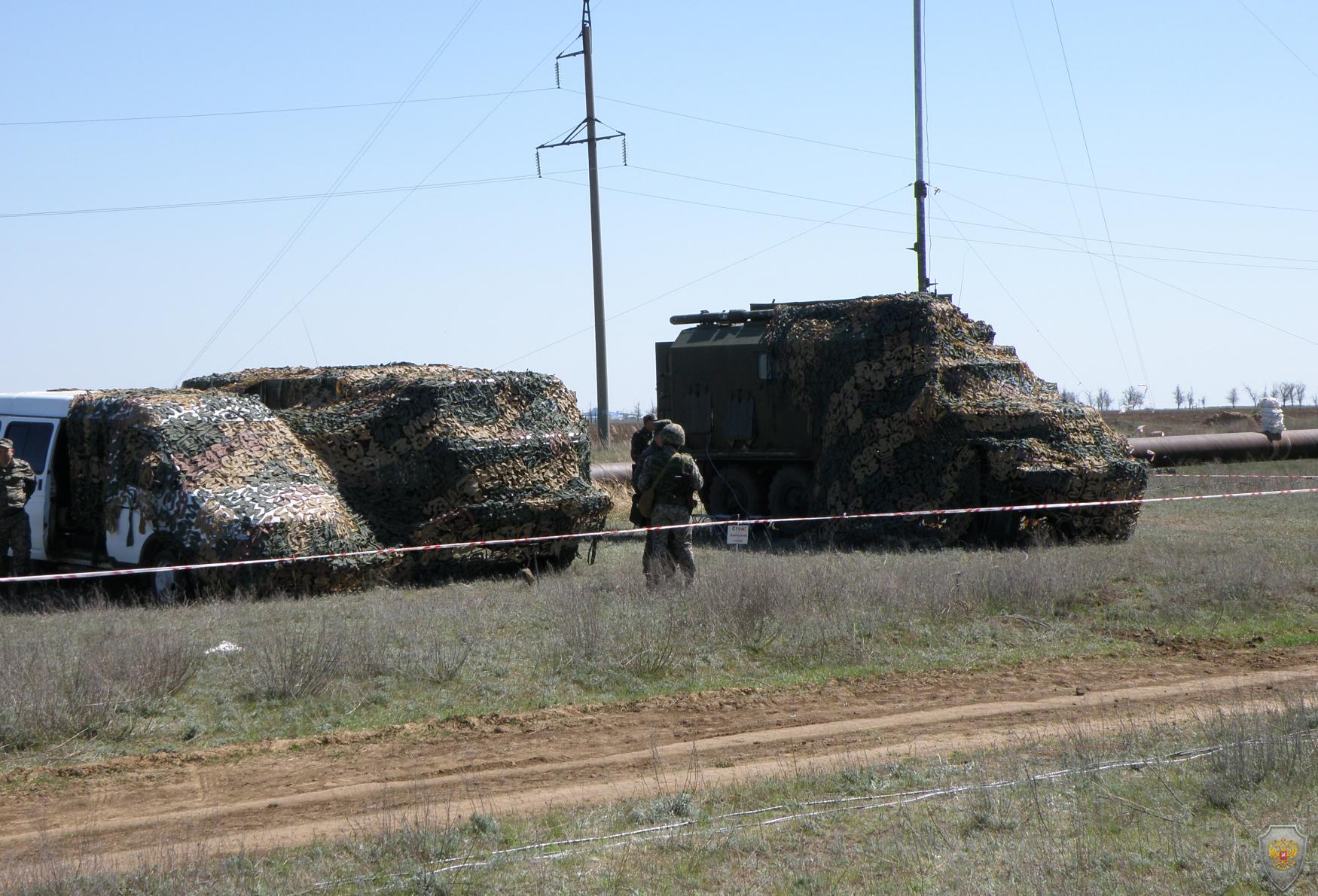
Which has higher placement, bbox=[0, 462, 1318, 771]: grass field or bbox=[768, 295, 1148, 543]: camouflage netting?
bbox=[768, 295, 1148, 543]: camouflage netting

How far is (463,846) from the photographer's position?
5.47 meters

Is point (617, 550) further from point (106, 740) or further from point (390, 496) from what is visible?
point (106, 740)

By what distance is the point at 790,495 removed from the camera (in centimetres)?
1938

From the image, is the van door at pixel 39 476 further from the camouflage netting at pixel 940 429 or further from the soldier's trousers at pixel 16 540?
the camouflage netting at pixel 940 429

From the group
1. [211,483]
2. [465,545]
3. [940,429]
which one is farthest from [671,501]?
[940,429]

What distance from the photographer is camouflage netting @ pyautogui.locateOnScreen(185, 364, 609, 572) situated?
1320 centimetres

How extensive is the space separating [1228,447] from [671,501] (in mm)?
21979

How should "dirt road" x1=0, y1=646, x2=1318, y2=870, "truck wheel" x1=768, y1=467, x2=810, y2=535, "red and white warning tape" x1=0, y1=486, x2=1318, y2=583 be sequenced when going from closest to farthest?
"dirt road" x1=0, y1=646, x2=1318, y2=870 < "red and white warning tape" x1=0, y1=486, x2=1318, y2=583 < "truck wheel" x1=768, y1=467, x2=810, y2=535

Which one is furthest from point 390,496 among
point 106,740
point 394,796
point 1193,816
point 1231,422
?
point 1231,422

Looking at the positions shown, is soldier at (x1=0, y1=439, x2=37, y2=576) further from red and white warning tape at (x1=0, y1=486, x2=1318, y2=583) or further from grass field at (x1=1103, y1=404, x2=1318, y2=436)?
grass field at (x1=1103, y1=404, x2=1318, y2=436)

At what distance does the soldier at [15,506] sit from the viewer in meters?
12.2

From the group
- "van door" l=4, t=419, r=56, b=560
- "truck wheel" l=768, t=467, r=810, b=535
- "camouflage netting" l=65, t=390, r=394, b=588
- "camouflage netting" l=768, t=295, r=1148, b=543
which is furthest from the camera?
"truck wheel" l=768, t=467, r=810, b=535

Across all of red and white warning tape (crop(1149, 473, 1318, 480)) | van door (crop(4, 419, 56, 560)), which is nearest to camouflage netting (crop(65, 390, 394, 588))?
van door (crop(4, 419, 56, 560))

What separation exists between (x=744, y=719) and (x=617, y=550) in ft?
29.2
